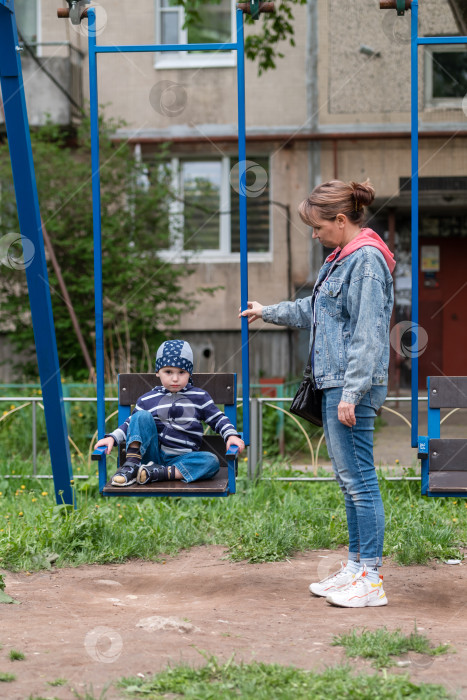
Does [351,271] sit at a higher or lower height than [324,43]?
lower

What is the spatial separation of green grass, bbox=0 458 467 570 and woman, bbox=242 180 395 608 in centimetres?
95

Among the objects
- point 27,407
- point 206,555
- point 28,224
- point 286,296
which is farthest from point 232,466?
point 286,296

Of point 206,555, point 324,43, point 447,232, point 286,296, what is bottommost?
point 206,555

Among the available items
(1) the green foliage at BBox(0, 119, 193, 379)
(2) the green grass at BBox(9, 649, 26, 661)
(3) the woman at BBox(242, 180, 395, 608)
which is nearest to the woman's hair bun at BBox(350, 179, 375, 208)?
(3) the woman at BBox(242, 180, 395, 608)

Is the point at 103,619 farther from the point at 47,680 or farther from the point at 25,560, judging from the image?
the point at 25,560

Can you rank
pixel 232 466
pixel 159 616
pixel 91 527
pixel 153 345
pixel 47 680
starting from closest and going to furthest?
pixel 47 680, pixel 159 616, pixel 232 466, pixel 91 527, pixel 153 345

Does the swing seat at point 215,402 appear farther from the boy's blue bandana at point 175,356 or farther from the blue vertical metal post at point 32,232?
the blue vertical metal post at point 32,232

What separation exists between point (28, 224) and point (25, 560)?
5.51ft

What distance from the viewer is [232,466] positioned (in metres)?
4.24

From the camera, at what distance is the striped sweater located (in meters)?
4.45

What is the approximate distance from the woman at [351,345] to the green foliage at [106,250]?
19.1 feet

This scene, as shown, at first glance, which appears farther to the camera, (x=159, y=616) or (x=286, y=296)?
(x=286, y=296)

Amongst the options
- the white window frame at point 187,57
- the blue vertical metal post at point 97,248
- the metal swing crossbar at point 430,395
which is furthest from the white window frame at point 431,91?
the blue vertical metal post at point 97,248

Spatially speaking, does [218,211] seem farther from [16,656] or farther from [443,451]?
[16,656]
